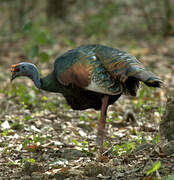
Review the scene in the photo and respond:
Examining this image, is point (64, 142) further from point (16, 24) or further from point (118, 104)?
point (16, 24)

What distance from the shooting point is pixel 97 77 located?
4.24 m

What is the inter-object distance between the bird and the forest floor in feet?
1.26

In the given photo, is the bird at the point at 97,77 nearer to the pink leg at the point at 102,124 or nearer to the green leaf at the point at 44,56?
the pink leg at the point at 102,124

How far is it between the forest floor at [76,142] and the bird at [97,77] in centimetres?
38

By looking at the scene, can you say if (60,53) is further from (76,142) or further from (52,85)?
(76,142)

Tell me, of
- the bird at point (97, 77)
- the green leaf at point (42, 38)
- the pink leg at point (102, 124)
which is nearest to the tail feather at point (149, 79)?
the bird at point (97, 77)

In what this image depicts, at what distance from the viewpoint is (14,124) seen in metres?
5.48

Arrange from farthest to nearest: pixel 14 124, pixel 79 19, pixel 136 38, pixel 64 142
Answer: pixel 79 19, pixel 136 38, pixel 14 124, pixel 64 142

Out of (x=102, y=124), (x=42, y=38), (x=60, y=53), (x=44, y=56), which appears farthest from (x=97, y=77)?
(x=60, y=53)

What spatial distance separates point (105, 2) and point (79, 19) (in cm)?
138

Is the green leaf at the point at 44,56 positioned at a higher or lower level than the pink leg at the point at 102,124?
higher

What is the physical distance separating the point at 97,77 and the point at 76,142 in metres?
0.84

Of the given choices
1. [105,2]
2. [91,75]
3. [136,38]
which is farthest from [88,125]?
[105,2]

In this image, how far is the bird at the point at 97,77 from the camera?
415 cm
